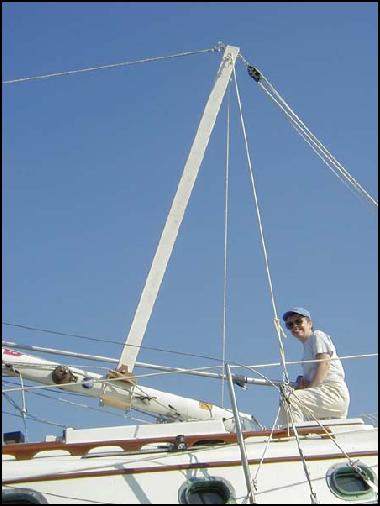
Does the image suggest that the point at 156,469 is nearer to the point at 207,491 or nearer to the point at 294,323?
the point at 207,491

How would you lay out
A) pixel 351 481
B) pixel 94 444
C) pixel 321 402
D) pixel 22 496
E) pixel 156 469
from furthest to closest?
pixel 321 402
pixel 94 444
pixel 351 481
pixel 156 469
pixel 22 496

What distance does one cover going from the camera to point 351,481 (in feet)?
29.0

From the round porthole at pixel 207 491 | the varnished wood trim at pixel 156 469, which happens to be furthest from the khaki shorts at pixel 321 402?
the round porthole at pixel 207 491

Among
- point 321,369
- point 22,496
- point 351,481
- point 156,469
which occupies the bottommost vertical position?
point 22,496

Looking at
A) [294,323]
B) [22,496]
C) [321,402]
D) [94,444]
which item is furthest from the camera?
[294,323]

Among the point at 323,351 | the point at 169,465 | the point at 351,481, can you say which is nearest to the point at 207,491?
the point at 169,465

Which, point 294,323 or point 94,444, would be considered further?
point 294,323

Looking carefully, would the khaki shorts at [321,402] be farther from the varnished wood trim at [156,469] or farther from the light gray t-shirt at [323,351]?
the varnished wood trim at [156,469]

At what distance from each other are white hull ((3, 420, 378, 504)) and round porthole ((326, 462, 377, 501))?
6 centimetres

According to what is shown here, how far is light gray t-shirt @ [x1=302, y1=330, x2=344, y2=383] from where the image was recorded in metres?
10.5

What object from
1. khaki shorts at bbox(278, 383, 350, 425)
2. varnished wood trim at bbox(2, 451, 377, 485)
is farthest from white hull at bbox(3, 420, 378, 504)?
khaki shorts at bbox(278, 383, 350, 425)

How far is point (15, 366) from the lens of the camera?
11.9m

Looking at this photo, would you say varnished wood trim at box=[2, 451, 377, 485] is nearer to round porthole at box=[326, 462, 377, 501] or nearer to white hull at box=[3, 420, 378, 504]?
white hull at box=[3, 420, 378, 504]

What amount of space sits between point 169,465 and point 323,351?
9.83 ft
